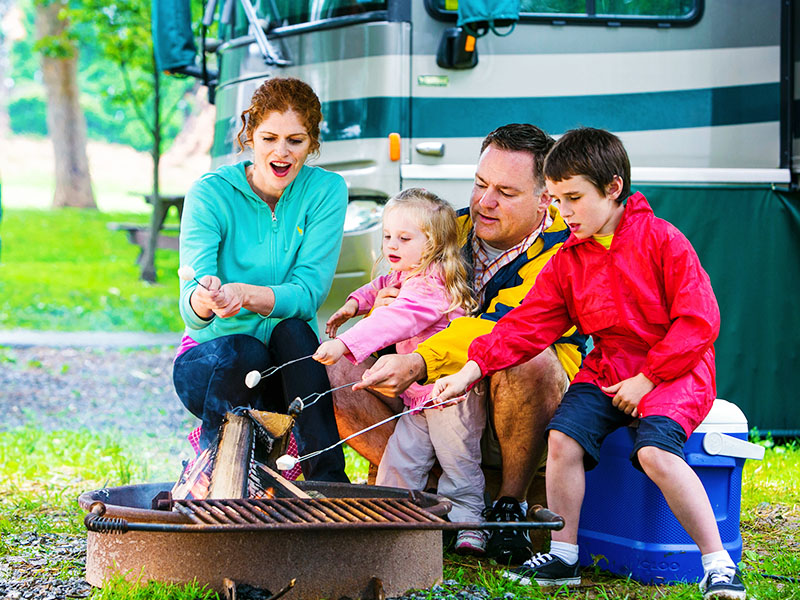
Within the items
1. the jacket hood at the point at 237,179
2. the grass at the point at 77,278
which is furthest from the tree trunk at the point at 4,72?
the jacket hood at the point at 237,179

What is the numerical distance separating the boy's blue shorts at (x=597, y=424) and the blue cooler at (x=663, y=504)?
0.07m

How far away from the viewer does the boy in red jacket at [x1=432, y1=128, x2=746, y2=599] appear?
265cm

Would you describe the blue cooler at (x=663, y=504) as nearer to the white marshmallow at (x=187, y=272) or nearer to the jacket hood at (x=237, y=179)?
the white marshmallow at (x=187, y=272)

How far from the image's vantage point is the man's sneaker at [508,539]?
3070 millimetres

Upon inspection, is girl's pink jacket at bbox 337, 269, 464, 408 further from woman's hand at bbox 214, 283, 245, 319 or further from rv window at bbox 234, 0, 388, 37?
rv window at bbox 234, 0, 388, 37

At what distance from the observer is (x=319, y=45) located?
16.0ft

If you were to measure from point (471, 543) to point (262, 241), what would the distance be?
3.96 feet

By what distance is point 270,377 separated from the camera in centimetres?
325

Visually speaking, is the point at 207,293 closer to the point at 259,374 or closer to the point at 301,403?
the point at 259,374

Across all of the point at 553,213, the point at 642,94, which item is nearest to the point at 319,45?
the point at 642,94

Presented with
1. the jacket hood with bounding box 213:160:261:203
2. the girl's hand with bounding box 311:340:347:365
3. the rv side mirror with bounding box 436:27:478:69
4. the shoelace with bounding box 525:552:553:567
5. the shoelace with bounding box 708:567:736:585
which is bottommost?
the shoelace with bounding box 525:552:553:567

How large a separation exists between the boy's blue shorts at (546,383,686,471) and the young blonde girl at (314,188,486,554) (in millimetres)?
411

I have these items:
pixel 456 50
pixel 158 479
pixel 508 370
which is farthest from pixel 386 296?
pixel 456 50

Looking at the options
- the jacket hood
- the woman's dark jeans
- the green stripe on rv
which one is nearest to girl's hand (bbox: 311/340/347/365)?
the woman's dark jeans
